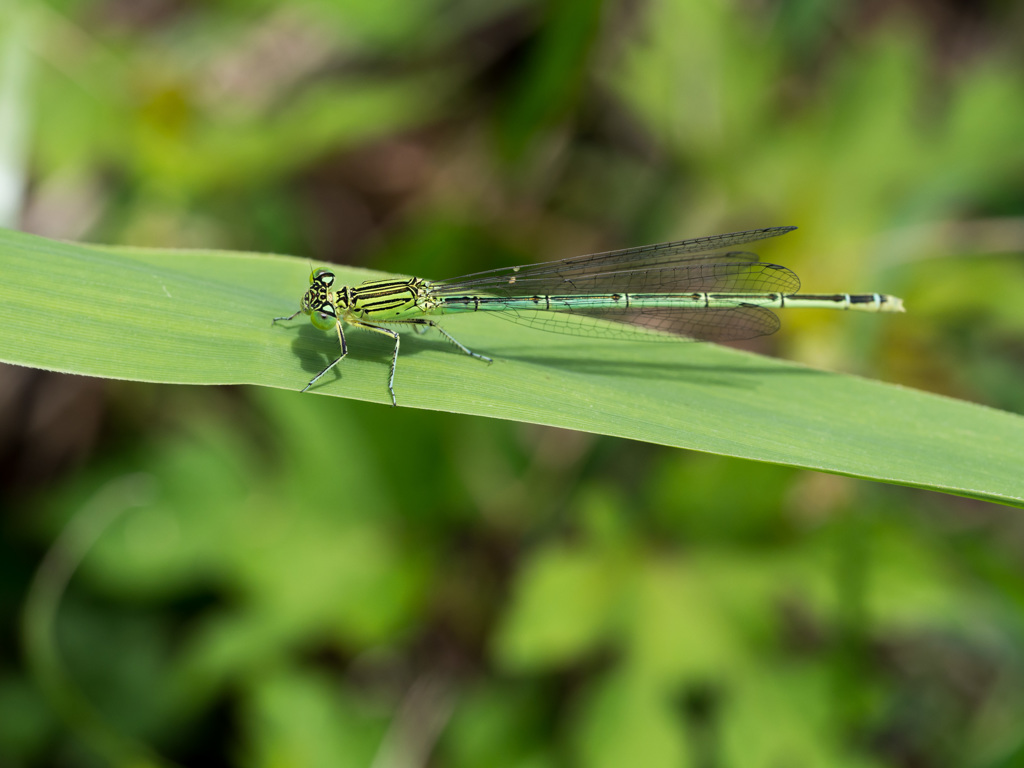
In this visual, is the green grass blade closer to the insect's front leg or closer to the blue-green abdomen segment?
the insect's front leg

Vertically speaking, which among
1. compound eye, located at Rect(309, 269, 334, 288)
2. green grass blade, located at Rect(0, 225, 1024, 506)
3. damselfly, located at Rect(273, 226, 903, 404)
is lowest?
green grass blade, located at Rect(0, 225, 1024, 506)

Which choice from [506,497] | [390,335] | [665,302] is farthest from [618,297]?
[506,497]

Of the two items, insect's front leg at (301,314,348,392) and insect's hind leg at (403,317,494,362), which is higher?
insect's hind leg at (403,317,494,362)

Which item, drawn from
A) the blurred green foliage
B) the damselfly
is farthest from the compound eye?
the blurred green foliage

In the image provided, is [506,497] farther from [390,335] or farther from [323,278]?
[323,278]

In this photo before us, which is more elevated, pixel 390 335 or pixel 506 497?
pixel 506 497

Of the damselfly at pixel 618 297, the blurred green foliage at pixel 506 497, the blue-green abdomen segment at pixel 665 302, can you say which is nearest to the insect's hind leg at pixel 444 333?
the damselfly at pixel 618 297

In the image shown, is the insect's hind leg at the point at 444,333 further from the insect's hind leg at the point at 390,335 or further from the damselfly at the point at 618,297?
the insect's hind leg at the point at 390,335
